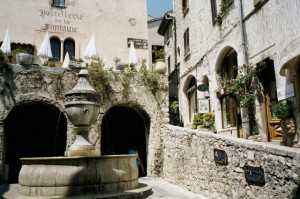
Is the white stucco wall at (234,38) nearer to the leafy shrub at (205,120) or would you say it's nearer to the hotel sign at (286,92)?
the hotel sign at (286,92)

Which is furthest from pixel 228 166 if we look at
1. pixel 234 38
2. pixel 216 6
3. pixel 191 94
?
pixel 191 94

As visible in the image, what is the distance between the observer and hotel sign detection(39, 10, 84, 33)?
14.3 meters

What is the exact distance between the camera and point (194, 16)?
15.1m

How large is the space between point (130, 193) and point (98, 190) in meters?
0.68

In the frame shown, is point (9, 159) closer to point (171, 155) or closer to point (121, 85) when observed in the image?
point (121, 85)

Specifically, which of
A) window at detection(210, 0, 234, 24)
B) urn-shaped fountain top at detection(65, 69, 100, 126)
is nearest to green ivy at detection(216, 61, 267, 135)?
window at detection(210, 0, 234, 24)

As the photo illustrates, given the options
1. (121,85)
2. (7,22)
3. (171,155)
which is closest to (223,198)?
(171,155)

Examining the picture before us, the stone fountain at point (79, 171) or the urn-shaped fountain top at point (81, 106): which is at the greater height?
the urn-shaped fountain top at point (81, 106)

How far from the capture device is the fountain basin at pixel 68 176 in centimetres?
590

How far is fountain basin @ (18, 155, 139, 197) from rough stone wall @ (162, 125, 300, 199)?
2.04 m

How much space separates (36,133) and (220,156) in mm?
8702

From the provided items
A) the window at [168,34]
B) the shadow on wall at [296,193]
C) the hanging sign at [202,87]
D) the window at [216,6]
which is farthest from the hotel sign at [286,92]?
the window at [168,34]

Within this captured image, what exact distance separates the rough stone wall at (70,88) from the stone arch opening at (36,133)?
2.33 m

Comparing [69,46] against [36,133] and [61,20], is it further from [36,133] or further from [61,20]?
[36,133]
